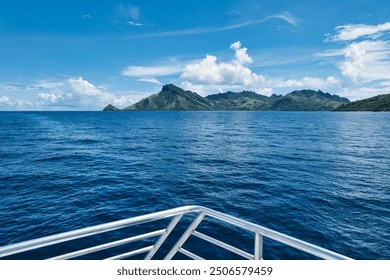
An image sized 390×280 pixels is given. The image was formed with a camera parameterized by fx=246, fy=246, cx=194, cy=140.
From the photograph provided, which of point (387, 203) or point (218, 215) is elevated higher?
point (218, 215)

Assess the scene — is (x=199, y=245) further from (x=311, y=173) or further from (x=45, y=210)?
(x=311, y=173)

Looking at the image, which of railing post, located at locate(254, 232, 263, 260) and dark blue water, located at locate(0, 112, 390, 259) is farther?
dark blue water, located at locate(0, 112, 390, 259)

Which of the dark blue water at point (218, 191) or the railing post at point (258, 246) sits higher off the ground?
the railing post at point (258, 246)

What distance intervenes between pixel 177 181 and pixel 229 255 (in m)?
15.0

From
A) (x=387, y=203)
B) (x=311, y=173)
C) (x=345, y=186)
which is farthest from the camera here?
(x=311, y=173)

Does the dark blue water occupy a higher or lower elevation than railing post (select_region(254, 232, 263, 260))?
lower

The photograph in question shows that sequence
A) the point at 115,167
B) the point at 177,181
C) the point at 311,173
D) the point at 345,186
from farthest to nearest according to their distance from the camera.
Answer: the point at 115,167
the point at 311,173
the point at 177,181
the point at 345,186

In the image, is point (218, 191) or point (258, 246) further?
point (218, 191)

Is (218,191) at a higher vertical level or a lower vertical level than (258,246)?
lower

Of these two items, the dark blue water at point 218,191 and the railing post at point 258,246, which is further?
the dark blue water at point 218,191
